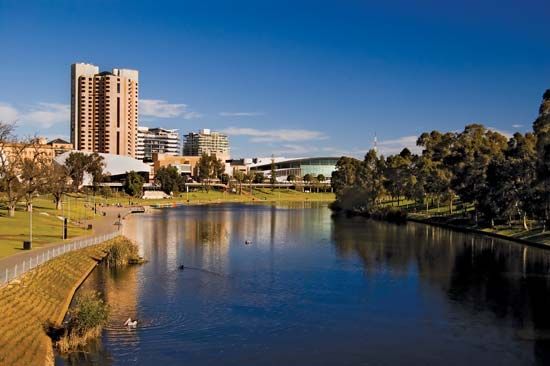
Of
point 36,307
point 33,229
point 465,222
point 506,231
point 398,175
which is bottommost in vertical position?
point 36,307

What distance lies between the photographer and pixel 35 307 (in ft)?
119

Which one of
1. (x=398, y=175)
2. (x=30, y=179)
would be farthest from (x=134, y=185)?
(x=30, y=179)

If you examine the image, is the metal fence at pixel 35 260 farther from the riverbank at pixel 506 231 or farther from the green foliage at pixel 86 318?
the riverbank at pixel 506 231

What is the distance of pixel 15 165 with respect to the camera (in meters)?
93.1

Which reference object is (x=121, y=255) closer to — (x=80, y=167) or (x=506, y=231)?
(x=506, y=231)

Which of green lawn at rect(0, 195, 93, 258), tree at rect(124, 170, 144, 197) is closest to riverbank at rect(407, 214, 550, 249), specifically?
green lawn at rect(0, 195, 93, 258)

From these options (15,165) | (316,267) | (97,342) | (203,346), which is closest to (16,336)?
(97,342)

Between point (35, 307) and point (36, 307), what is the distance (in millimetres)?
128

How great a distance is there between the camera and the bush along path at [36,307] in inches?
1152

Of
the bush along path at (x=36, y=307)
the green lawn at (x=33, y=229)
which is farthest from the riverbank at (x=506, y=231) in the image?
the green lawn at (x=33, y=229)

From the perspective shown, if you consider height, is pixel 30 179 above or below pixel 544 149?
below

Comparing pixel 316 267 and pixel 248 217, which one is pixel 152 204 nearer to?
pixel 248 217

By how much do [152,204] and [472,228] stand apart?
339 feet

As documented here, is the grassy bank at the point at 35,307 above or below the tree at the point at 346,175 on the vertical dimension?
below
